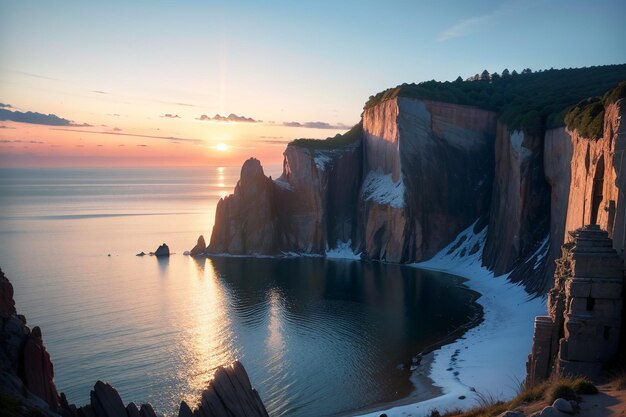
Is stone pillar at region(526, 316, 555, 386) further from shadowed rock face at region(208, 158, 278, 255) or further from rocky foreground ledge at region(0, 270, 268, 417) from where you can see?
shadowed rock face at region(208, 158, 278, 255)

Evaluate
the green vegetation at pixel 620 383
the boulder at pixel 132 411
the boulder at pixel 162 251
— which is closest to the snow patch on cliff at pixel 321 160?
the boulder at pixel 162 251

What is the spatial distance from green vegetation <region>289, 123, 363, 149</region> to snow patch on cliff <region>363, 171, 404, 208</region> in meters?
6.84

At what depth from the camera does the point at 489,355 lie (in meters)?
36.2

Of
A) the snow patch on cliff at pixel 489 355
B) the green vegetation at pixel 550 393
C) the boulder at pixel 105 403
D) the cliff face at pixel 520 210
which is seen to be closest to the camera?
the green vegetation at pixel 550 393

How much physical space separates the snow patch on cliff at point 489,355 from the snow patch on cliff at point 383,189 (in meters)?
18.6

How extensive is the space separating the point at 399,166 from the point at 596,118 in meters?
39.8

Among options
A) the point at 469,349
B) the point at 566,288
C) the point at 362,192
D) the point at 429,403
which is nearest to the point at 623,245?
the point at 566,288

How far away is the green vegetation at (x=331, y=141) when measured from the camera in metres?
87.9

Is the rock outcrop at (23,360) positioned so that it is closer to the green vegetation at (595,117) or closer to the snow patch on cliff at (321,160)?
the green vegetation at (595,117)

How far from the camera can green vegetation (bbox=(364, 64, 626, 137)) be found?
63406 millimetres

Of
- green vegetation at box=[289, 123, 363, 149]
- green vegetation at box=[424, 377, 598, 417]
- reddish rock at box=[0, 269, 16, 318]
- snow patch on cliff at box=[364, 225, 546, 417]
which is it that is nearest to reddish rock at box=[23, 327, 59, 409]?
reddish rock at box=[0, 269, 16, 318]

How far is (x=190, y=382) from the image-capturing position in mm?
33000

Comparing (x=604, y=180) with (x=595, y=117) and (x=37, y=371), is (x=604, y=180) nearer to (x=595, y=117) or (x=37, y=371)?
(x=595, y=117)

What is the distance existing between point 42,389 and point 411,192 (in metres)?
63.3
